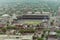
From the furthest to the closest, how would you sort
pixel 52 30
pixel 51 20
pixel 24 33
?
pixel 51 20
pixel 52 30
pixel 24 33

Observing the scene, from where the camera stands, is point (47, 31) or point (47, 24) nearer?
point (47, 31)

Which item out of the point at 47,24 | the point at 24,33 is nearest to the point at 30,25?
the point at 47,24

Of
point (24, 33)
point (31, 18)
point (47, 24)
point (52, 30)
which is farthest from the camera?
point (31, 18)

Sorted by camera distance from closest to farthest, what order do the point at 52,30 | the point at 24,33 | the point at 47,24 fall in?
1. the point at 24,33
2. the point at 52,30
3. the point at 47,24

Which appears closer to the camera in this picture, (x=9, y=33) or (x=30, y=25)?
(x=9, y=33)

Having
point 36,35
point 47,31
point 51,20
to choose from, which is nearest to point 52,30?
point 47,31

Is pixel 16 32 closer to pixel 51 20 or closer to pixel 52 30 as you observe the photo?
pixel 52 30

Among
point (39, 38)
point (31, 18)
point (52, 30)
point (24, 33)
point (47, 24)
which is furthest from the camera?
point (31, 18)

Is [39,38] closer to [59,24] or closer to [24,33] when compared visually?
[24,33]
